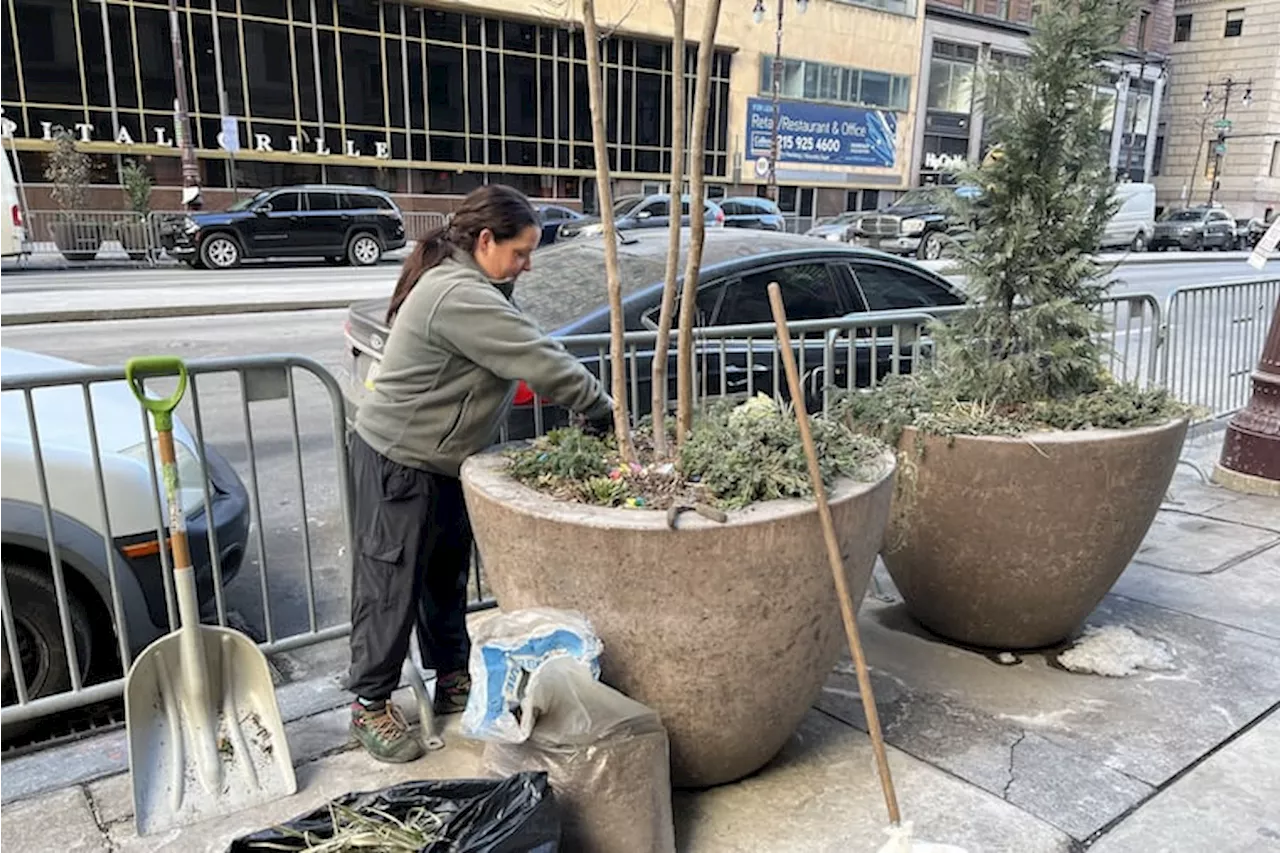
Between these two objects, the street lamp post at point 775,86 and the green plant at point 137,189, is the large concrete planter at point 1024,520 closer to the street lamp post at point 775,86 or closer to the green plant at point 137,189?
the green plant at point 137,189

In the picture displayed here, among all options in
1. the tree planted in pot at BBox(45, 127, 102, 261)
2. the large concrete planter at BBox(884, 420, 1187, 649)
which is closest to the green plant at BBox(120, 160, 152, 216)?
the tree planted in pot at BBox(45, 127, 102, 261)

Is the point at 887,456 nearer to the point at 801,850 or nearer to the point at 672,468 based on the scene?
the point at 672,468

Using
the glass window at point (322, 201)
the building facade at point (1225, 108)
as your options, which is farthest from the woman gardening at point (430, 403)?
the building facade at point (1225, 108)

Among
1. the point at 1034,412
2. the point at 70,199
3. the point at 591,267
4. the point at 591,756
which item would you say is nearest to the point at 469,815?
the point at 591,756

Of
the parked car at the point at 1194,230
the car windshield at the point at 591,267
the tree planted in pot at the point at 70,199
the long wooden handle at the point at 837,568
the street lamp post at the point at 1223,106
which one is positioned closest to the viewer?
the long wooden handle at the point at 837,568

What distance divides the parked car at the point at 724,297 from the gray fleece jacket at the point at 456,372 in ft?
4.39

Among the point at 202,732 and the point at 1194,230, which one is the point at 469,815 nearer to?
the point at 202,732

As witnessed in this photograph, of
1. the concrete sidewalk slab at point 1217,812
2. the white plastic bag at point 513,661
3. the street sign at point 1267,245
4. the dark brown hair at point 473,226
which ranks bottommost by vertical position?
the concrete sidewalk slab at point 1217,812

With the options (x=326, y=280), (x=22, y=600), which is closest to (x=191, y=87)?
(x=326, y=280)

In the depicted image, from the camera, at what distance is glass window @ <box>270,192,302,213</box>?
20.6 m

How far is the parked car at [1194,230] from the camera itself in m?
37.4

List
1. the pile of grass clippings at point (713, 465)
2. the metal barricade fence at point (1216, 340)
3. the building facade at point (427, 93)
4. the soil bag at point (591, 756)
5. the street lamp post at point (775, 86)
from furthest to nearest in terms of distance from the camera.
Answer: the street lamp post at point (775, 86) → the building facade at point (427, 93) → the metal barricade fence at point (1216, 340) → the pile of grass clippings at point (713, 465) → the soil bag at point (591, 756)

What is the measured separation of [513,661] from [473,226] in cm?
132

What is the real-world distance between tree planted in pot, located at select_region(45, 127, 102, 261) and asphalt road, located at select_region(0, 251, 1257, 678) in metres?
2.89
